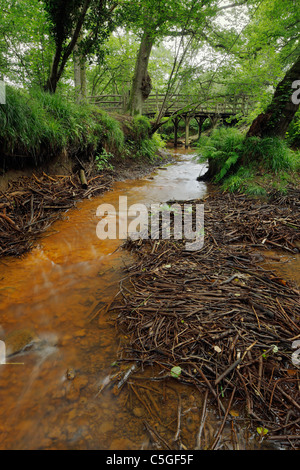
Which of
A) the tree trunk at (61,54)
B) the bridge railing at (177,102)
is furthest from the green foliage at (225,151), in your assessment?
the tree trunk at (61,54)

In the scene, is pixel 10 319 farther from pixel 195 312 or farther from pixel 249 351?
pixel 249 351

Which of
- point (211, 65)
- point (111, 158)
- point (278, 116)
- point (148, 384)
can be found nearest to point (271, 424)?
point (148, 384)

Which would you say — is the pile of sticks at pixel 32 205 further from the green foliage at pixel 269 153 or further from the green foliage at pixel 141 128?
the green foliage at pixel 141 128

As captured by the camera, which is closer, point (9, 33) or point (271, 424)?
point (271, 424)

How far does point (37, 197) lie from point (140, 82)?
26.7ft

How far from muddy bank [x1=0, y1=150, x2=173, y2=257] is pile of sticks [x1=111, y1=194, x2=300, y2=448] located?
5.46ft

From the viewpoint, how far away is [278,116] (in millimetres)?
4656

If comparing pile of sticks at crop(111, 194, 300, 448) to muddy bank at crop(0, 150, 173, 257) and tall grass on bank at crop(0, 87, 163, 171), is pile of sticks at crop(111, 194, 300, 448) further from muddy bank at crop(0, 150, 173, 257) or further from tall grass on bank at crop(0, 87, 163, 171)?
tall grass on bank at crop(0, 87, 163, 171)

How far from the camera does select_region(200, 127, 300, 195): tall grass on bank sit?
Answer: 4.48 meters

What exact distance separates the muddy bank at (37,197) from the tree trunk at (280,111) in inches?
154

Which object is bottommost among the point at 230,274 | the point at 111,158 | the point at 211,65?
the point at 230,274

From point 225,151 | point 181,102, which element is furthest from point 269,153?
point 181,102

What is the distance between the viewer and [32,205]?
11.8 feet

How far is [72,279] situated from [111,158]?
565 cm
